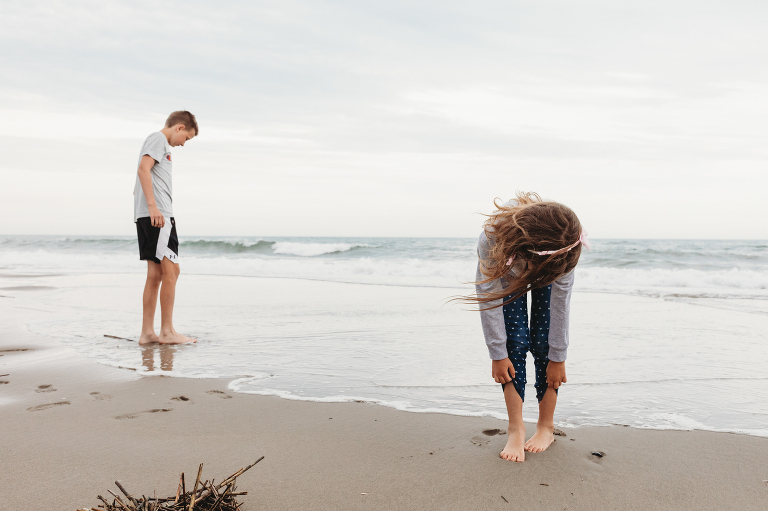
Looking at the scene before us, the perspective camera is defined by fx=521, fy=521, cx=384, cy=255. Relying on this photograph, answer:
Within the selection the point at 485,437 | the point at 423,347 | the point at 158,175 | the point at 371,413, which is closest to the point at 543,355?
the point at 485,437

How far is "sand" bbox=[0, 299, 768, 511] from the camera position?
1.73 meters

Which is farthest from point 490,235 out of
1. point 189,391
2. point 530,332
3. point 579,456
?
point 189,391

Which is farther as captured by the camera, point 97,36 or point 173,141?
point 97,36

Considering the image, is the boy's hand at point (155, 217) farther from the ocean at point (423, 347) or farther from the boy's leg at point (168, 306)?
the ocean at point (423, 347)

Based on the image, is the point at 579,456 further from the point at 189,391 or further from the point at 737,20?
the point at 737,20

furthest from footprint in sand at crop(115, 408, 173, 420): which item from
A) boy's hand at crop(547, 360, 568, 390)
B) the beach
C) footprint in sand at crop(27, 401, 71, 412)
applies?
boy's hand at crop(547, 360, 568, 390)

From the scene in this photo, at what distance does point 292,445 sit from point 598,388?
1881 millimetres

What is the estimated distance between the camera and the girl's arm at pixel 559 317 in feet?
7.14

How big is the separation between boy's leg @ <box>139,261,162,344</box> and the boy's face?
1.01 metres

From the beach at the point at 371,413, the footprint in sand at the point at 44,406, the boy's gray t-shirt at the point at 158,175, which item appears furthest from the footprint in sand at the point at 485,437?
the boy's gray t-shirt at the point at 158,175

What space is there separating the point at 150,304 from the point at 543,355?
328 cm

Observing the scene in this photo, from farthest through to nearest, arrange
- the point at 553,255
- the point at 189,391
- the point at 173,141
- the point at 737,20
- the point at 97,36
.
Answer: the point at 97,36
the point at 737,20
the point at 173,141
the point at 189,391
the point at 553,255

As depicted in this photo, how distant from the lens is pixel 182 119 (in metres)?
4.32

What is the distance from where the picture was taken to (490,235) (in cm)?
216
